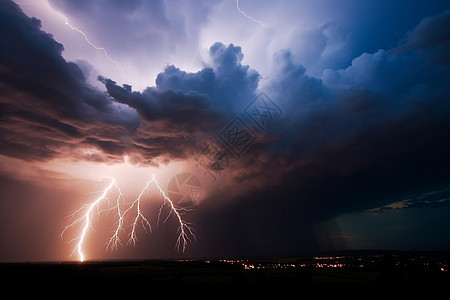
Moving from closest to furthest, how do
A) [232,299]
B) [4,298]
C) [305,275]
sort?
[232,299] < [4,298] < [305,275]

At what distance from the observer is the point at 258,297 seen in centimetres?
2305

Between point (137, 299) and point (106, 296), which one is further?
point (106, 296)

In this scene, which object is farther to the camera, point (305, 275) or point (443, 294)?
point (305, 275)

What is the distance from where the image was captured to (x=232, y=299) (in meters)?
22.2

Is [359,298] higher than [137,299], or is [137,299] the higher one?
[137,299]

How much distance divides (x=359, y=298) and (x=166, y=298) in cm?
1811

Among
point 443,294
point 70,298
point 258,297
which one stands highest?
point 70,298

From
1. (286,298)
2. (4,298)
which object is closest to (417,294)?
(286,298)

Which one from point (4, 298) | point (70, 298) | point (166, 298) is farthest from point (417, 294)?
point (4, 298)

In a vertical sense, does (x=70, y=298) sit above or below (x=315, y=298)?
above

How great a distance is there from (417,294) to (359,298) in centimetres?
680

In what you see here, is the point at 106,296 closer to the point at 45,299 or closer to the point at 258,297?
the point at 45,299

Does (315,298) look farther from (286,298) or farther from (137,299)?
(137,299)

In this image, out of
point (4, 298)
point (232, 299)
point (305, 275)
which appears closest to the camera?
point (232, 299)
